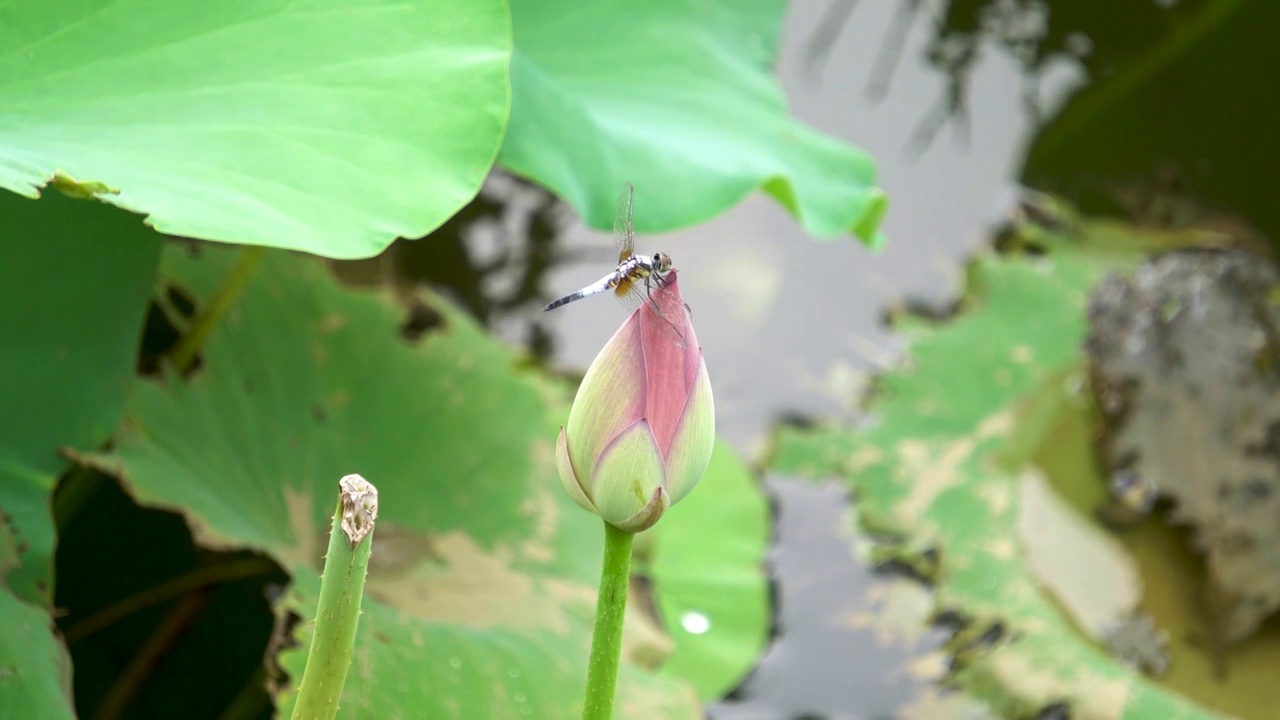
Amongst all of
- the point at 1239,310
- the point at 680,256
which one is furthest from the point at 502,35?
the point at 1239,310

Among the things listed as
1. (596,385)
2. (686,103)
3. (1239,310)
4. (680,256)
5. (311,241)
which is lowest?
(596,385)

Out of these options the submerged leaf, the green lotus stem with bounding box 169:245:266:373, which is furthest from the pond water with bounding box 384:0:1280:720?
the green lotus stem with bounding box 169:245:266:373

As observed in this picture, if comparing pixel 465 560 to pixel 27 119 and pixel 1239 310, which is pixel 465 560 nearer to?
pixel 27 119

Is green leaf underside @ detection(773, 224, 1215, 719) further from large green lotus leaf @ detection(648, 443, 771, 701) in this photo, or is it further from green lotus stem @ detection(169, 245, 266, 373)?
green lotus stem @ detection(169, 245, 266, 373)

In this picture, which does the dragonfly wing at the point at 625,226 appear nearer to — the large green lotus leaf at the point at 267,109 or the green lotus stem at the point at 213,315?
the large green lotus leaf at the point at 267,109

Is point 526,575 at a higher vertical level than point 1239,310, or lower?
lower

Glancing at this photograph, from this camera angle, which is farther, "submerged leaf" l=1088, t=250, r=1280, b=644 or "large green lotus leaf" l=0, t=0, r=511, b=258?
"submerged leaf" l=1088, t=250, r=1280, b=644
